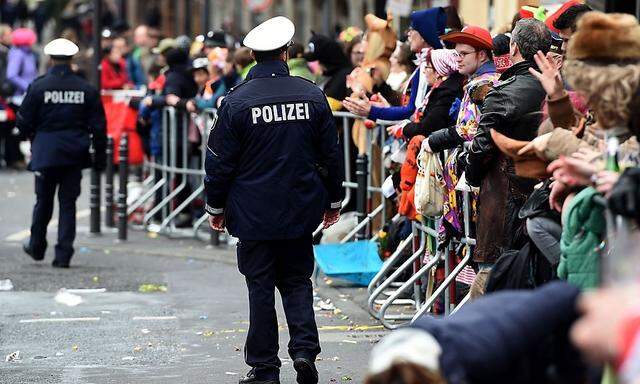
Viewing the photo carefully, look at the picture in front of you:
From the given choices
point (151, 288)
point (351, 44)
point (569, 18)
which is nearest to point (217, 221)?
point (569, 18)

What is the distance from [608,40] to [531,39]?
9.34ft

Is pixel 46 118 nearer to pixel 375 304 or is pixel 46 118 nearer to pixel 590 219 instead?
pixel 375 304

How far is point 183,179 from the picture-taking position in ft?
54.9

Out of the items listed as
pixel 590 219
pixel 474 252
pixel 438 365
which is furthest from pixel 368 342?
pixel 438 365

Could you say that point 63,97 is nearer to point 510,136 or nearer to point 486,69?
point 486,69

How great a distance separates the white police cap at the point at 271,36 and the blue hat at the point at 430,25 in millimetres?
2616

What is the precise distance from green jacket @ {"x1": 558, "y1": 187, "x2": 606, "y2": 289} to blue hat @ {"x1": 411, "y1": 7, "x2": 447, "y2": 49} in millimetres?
5147

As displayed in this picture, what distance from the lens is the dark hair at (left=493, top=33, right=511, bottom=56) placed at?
9.24m

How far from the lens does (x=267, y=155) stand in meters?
8.46

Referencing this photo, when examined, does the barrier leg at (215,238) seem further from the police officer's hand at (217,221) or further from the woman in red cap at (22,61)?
the woman in red cap at (22,61)

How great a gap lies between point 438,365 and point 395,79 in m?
8.88

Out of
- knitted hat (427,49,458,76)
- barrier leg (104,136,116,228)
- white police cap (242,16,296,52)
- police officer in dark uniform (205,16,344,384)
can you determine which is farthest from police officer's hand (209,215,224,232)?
barrier leg (104,136,116,228)

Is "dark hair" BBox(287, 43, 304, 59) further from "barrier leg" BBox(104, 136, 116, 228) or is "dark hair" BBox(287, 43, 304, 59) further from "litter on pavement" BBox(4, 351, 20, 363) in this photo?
"litter on pavement" BBox(4, 351, 20, 363)

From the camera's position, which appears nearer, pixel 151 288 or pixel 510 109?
pixel 510 109
